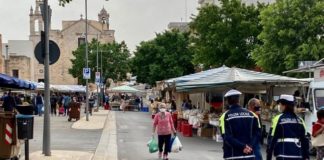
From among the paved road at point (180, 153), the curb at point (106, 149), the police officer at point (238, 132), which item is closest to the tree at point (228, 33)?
the paved road at point (180, 153)

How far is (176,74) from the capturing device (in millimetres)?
65062

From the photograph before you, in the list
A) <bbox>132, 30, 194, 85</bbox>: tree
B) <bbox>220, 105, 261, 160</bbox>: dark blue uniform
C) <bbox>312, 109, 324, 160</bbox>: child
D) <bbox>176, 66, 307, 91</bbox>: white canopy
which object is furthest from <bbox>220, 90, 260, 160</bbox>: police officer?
<bbox>132, 30, 194, 85</bbox>: tree

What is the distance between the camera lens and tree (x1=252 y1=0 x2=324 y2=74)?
33.4 m

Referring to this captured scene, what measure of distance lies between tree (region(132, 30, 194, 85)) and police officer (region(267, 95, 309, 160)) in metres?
55.7

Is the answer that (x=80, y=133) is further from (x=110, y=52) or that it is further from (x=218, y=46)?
(x=110, y=52)

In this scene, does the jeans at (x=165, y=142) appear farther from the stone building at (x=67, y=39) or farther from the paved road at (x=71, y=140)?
the stone building at (x=67, y=39)

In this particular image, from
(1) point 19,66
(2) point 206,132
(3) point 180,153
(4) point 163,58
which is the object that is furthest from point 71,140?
(1) point 19,66

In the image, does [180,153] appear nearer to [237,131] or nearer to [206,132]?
[206,132]

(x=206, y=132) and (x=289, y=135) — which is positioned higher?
(x=289, y=135)

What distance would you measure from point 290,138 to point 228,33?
34.0 meters

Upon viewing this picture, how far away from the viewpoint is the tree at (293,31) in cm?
3341

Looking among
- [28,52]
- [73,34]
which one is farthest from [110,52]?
[73,34]

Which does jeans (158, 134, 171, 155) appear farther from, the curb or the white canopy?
the white canopy

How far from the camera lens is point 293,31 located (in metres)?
34.0
